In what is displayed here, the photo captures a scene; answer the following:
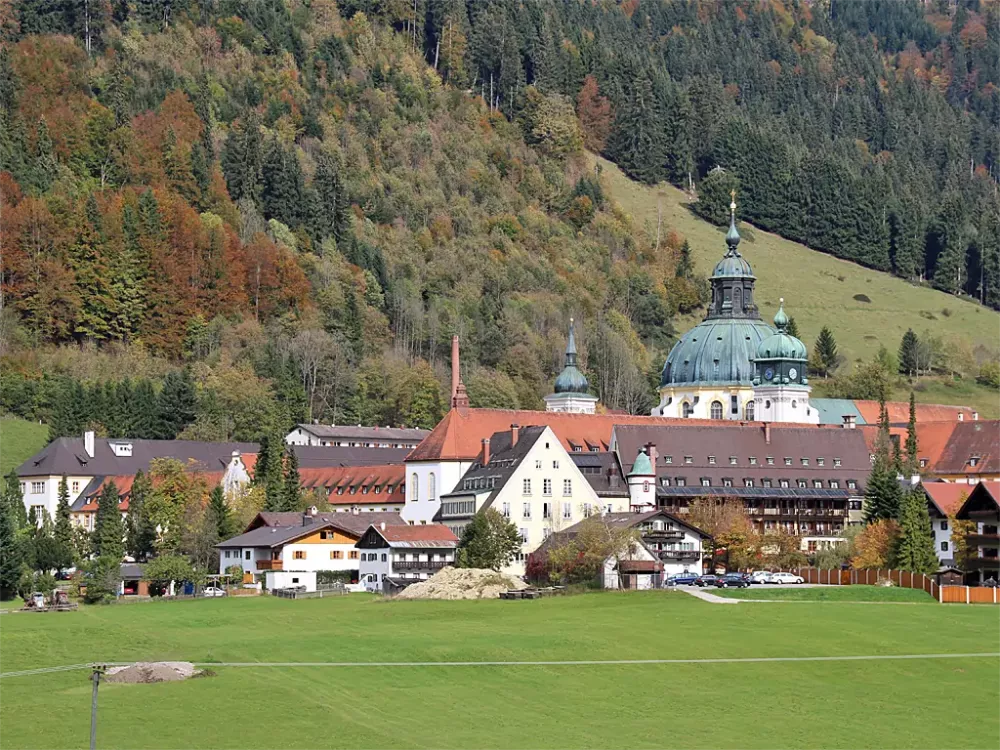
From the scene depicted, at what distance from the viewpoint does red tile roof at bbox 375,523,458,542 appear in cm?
13862

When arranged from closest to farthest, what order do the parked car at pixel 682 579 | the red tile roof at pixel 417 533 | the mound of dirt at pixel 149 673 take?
1. the mound of dirt at pixel 149 673
2. the parked car at pixel 682 579
3. the red tile roof at pixel 417 533

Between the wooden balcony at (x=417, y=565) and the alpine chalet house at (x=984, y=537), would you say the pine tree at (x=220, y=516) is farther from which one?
the alpine chalet house at (x=984, y=537)

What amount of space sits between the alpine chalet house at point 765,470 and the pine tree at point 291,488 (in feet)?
78.2

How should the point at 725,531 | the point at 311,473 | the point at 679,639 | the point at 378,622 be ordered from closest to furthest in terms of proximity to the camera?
1. the point at 679,639
2. the point at 378,622
3. the point at 725,531
4. the point at 311,473

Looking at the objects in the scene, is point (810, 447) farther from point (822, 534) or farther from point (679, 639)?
point (679, 639)

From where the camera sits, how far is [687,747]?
2662 inches

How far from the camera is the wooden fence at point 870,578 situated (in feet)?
387

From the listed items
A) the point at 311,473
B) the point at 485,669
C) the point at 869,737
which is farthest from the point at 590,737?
the point at 311,473

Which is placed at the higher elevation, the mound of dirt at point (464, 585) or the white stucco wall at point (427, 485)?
the white stucco wall at point (427, 485)

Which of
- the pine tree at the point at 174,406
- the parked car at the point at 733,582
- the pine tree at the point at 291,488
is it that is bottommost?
the parked car at the point at 733,582

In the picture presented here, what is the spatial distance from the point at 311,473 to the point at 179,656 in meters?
95.7

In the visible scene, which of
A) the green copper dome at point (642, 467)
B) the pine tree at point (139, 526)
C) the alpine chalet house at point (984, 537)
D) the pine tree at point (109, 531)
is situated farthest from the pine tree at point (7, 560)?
the alpine chalet house at point (984, 537)

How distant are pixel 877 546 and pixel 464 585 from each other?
83.6ft

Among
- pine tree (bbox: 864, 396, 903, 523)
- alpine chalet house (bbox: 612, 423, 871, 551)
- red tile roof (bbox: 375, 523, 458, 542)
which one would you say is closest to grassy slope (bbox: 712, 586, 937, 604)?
pine tree (bbox: 864, 396, 903, 523)
